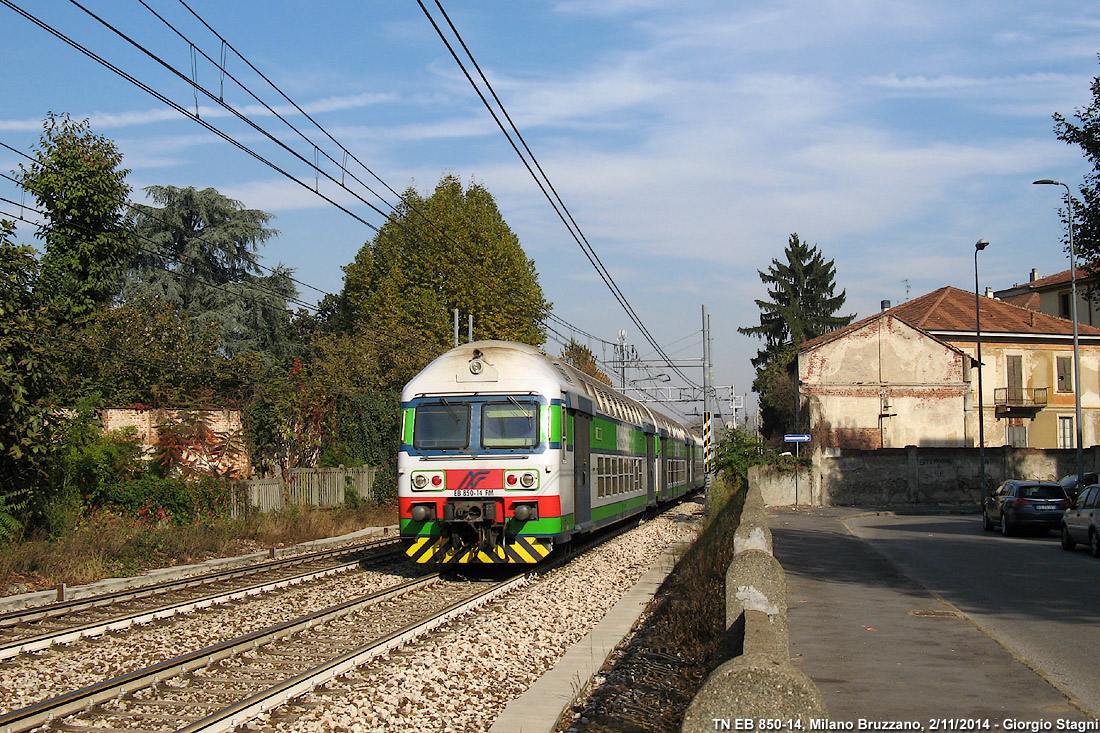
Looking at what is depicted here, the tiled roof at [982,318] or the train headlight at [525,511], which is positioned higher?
the tiled roof at [982,318]

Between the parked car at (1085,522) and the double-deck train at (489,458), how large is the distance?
1064cm

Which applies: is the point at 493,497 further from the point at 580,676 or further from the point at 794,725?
the point at 794,725

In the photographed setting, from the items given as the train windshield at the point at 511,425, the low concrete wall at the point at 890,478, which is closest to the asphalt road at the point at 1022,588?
the train windshield at the point at 511,425

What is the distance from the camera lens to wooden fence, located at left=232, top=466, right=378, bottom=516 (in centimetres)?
2583

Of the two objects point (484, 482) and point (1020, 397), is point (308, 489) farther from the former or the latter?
point (1020, 397)

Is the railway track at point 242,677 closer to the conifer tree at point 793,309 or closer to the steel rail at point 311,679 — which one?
the steel rail at point 311,679

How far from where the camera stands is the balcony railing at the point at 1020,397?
56.2 metres

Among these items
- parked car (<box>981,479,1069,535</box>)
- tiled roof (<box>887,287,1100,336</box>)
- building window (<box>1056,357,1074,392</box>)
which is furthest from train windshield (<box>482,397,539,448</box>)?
building window (<box>1056,357,1074,392</box>)

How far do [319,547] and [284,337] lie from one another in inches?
1196

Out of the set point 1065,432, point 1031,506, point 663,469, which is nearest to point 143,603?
point 663,469

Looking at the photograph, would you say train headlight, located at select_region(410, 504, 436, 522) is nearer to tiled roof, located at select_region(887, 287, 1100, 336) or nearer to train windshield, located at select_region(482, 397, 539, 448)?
train windshield, located at select_region(482, 397, 539, 448)

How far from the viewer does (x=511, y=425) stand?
16.2 m

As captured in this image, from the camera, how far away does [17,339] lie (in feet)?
55.1

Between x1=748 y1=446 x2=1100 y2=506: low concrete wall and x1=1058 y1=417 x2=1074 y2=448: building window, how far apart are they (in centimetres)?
1338
